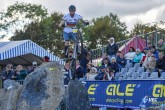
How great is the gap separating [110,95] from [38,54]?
1069cm

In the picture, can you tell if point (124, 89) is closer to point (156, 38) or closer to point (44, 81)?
point (44, 81)

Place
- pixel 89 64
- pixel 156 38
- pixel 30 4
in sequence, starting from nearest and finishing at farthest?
pixel 89 64 → pixel 156 38 → pixel 30 4

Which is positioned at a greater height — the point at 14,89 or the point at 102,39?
the point at 102,39

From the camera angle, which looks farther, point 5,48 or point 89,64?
point 5,48

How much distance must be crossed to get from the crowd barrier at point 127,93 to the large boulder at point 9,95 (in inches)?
88.2

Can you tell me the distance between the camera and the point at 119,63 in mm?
17375

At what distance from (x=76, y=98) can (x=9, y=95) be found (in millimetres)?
4925

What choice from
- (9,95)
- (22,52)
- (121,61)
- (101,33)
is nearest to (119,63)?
(121,61)

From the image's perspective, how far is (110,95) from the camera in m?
13.8

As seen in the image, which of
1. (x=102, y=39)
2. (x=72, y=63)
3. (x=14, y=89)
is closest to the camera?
(x=72, y=63)

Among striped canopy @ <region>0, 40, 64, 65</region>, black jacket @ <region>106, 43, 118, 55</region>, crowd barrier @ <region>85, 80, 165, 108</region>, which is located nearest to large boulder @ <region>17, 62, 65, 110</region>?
crowd barrier @ <region>85, 80, 165, 108</region>

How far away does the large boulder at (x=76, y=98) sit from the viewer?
997cm

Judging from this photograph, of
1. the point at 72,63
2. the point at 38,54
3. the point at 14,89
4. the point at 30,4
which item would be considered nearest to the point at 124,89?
the point at 72,63

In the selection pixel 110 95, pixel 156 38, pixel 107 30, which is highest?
pixel 107 30
